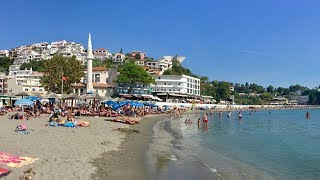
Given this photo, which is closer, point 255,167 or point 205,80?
point 255,167

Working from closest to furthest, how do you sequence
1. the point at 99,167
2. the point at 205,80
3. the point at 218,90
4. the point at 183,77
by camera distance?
the point at 99,167 → the point at 183,77 → the point at 218,90 → the point at 205,80

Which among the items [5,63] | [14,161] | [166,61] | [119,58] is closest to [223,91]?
[166,61]

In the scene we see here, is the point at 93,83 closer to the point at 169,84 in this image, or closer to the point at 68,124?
the point at 169,84

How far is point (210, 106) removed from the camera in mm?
110625

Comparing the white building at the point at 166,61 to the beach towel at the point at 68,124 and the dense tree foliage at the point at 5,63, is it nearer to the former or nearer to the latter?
the dense tree foliage at the point at 5,63

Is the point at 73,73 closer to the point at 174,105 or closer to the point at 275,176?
the point at 174,105

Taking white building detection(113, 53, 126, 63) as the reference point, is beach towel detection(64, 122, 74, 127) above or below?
below

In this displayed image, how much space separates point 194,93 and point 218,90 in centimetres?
3689

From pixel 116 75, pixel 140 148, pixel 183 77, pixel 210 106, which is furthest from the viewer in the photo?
pixel 183 77

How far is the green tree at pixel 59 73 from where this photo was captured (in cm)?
6241

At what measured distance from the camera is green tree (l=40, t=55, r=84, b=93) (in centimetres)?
6241

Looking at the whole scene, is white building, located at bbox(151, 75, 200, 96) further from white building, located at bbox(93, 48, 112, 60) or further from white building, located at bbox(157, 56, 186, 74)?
white building, located at bbox(93, 48, 112, 60)

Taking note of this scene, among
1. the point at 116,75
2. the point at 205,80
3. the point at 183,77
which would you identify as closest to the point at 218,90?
the point at 205,80

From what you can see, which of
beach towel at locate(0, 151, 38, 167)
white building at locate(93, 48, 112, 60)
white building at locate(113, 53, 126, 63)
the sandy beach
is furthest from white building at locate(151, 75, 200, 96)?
beach towel at locate(0, 151, 38, 167)
